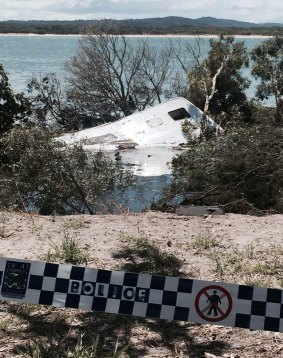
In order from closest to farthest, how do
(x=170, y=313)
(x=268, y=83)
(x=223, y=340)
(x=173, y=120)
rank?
1. (x=170, y=313)
2. (x=223, y=340)
3. (x=173, y=120)
4. (x=268, y=83)

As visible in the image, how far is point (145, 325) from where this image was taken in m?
4.74

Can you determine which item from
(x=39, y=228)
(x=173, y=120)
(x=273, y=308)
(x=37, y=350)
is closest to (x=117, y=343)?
(x=37, y=350)

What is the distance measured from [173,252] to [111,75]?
45.5 m

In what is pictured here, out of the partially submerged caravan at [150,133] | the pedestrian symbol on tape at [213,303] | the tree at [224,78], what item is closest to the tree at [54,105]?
the tree at [224,78]

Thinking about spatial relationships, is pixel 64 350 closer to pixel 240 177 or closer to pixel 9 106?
pixel 240 177

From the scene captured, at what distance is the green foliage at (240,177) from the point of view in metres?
11.7

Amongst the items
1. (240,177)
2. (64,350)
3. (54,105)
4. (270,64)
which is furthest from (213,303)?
(54,105)

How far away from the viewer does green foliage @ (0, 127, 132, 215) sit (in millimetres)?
13406

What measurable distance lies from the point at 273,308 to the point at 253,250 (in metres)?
2.48

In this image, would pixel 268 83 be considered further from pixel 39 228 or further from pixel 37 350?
pixel 37 350

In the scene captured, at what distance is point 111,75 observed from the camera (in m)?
50.9

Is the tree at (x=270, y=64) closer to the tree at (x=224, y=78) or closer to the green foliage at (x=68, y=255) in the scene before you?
the tree at (x=224, y=78)

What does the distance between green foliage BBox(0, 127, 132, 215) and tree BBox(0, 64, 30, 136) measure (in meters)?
5.52

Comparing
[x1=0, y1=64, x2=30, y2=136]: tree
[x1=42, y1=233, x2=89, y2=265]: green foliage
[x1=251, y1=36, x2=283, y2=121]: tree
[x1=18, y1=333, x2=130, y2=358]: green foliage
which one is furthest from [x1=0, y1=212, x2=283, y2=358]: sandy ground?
[x1=251, y1=36, x2=283, y2=121]: tree
